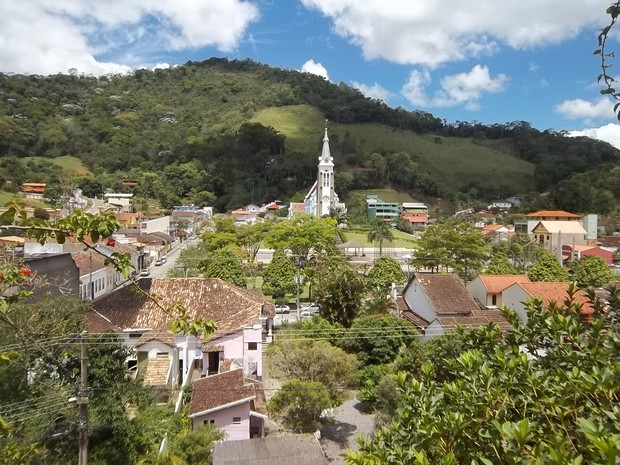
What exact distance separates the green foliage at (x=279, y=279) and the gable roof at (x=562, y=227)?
29289 millimetres

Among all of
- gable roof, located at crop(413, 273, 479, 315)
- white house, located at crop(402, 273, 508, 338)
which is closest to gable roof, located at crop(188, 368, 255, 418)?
white house, located at crop(402, 273, 508, 338)

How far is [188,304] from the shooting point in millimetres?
18219

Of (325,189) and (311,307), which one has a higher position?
(325,189)

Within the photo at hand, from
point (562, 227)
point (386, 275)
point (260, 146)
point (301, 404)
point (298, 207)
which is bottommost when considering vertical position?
point (301, 404)

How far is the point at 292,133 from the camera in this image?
4016 inches

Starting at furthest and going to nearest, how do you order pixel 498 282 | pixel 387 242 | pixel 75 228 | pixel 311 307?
pixel 387 242, pixel 311 307, pixel 498 282, pixel 75 228

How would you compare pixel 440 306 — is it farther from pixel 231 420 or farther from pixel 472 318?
pixel 231 420

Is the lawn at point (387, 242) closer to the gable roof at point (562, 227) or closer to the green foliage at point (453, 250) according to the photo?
the gable roof at point (562, 227)

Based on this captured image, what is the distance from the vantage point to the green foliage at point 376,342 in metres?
15.8

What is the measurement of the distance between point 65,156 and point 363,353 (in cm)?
7911

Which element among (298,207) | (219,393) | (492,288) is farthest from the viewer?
(298,207)

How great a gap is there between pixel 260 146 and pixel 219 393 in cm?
8001

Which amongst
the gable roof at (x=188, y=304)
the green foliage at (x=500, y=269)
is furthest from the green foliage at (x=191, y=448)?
the green foliage at (x=500, y=269)

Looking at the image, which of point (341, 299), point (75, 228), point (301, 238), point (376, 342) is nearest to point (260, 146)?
point (301, 238)
